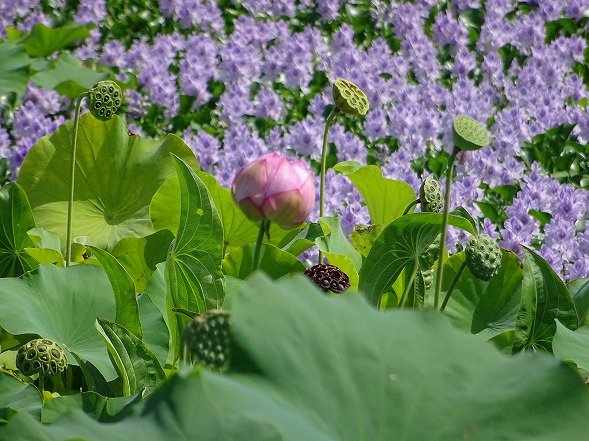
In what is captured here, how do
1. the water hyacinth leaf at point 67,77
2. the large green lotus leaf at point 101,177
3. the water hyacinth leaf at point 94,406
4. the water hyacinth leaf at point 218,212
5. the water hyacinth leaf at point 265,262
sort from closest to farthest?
the water hyacinth leaf at point 94,406, the water hyacinth leaf at point 265,262, the water hyacinth leaf at point 218,212, the large green lotus leaf at point 101,177, the water hyacinth leaf at point 67,77

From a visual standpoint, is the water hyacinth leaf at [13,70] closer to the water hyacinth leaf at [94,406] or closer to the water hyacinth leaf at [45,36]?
the water hyacinth leaf at [45,36]

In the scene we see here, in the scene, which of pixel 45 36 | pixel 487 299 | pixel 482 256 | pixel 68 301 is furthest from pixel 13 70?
pixel 482 256

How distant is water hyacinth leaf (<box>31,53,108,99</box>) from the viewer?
9.62 feet

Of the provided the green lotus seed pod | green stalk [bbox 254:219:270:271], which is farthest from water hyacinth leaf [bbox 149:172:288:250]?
the green lotus seed pod

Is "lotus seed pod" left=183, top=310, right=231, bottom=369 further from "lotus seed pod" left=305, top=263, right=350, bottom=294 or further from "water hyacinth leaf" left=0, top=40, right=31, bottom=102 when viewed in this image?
"water hyacinth leaf" left=0, top=40, right=31, bottom=102

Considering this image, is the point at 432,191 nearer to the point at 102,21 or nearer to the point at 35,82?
the point at 35,82

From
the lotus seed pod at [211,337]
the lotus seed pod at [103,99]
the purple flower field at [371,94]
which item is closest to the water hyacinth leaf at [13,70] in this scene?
the purple flower field at [371,94]

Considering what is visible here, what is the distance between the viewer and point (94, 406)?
2.64 ft

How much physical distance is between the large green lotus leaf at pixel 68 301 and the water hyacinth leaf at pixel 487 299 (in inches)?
15.3

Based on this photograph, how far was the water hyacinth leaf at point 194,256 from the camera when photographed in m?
0.93

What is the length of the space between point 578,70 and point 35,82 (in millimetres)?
1880

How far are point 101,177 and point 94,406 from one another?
68 cm

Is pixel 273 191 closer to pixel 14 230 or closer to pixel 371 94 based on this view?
pixel 14 230

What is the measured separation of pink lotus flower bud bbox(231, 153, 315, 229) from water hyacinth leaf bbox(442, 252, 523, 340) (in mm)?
326
